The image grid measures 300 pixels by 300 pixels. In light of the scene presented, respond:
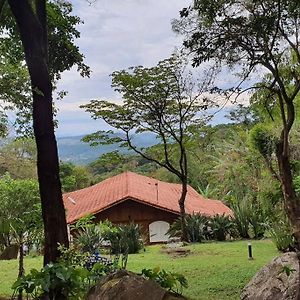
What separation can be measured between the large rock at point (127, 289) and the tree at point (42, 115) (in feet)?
5.24

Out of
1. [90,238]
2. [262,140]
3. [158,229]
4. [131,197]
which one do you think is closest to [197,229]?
[262,140]

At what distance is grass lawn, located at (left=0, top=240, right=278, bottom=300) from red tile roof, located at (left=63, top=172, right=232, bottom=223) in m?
8.70

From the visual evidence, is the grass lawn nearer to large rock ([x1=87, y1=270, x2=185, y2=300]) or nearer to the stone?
large rock ([x1=87, y1=270, x2=185, y2=300])

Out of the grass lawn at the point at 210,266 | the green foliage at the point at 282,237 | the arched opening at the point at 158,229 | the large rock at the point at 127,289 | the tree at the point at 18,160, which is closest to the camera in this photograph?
the large rock at the point at 127,289

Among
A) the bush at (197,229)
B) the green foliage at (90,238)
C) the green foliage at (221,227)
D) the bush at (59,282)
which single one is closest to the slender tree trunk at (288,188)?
the bush at (59,282)

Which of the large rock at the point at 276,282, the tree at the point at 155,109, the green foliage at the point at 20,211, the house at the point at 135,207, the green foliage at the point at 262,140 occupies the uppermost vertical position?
the tree at the point at 155,109

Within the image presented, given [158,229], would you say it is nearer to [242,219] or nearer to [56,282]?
[242,219]

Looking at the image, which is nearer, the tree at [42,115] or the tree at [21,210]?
the tree at [42,115]

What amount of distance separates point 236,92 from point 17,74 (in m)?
3.80

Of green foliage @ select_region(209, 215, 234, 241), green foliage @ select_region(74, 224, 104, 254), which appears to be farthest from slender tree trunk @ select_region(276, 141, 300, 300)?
green foliage @ select_region(209, 215, 234, 241)

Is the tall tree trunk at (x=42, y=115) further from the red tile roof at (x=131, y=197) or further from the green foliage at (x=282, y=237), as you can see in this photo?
the red tile roof at (x=131, y=197)

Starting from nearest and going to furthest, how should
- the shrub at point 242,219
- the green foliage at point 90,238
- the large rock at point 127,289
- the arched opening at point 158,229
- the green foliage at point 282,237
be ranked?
1. the large rock at point 127,289
2. the green foliage at point 282,237
3. the green foliage at point 90,238
4. the shrub at point 242,219
5. the arched opening at point 158,229

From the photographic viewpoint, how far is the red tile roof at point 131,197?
21688 mm

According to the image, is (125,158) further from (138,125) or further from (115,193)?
(115,193)
